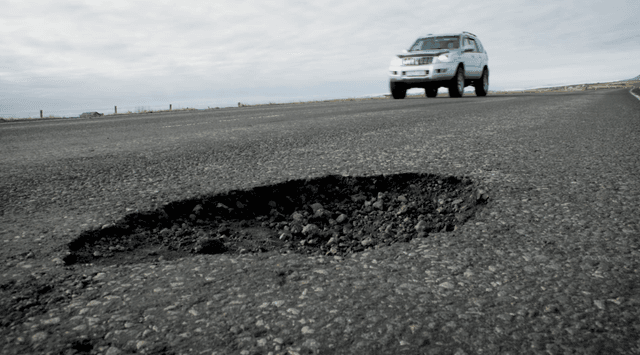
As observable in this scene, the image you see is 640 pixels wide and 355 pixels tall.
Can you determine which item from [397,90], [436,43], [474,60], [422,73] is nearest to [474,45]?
[474,60]

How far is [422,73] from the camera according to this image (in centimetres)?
1241

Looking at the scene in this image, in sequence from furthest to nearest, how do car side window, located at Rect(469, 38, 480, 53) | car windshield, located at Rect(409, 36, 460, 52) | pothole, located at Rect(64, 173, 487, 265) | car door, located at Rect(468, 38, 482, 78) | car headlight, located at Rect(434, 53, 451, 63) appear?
car side window, located at Rect(469, 38, 480, 53), car door, located at Rect(468, 38, 482, 78), car windshield, located at Rect(409, 36, 460, 52), car headlight, located at Rect(434, 53, 451, 63), pothole, located at Rect(64, 173, 487, 265)

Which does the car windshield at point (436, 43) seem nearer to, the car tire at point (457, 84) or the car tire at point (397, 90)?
the car tire at point (457, 84)

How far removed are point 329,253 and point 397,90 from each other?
42.1ft

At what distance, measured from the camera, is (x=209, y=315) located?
4.06ft

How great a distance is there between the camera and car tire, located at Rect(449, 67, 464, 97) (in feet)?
42.9

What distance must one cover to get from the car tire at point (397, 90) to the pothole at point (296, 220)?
11.2 meters

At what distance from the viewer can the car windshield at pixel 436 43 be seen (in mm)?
13031

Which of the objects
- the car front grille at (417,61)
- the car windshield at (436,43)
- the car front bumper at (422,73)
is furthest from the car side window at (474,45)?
the car front grille at (417,61)

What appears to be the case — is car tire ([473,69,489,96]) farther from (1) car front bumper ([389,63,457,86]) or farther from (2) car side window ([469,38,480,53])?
(1) car front bumper ([389,63,457,86])

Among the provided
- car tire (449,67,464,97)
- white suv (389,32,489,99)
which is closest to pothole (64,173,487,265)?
white suv (389,32,489,99)

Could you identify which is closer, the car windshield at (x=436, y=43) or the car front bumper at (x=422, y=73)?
the car front bumper at (x=422, y=73)

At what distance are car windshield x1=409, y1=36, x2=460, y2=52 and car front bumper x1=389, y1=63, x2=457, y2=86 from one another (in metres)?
0.88

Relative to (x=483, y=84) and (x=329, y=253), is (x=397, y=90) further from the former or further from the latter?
(x=329, y=253)
